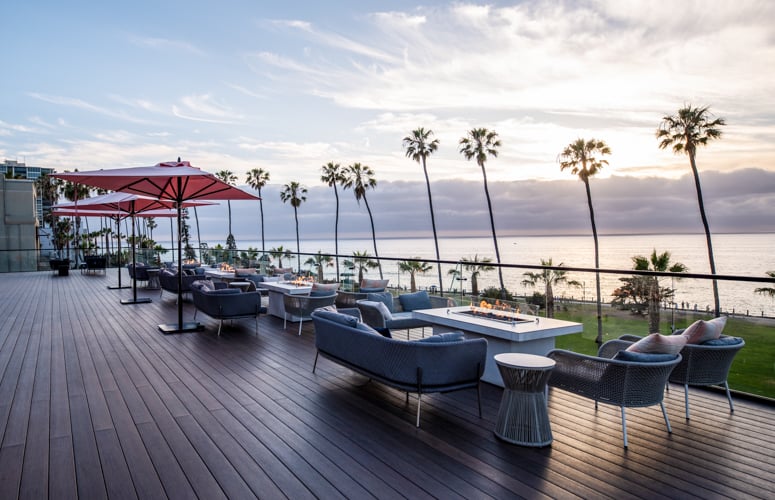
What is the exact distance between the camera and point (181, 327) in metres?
7.62

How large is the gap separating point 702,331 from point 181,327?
7.27 meters

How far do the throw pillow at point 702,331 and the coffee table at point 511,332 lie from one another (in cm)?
101

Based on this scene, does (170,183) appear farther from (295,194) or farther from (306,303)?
(295,194)

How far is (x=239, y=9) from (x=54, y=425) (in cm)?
1033

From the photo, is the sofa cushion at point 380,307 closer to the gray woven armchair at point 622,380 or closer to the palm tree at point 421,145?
the gray woven armchair at point 622,380

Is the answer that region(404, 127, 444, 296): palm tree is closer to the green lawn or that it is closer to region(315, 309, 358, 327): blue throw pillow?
the green lawn

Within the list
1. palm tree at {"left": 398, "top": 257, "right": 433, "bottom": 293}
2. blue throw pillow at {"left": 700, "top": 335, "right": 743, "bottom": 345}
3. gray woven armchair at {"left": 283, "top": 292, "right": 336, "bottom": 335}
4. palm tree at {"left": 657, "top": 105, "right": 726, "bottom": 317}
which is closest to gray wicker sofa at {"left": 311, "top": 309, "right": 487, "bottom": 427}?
blue throw pillow at {"left": 700, "top": 335, "right": 743, "bottom": 345}

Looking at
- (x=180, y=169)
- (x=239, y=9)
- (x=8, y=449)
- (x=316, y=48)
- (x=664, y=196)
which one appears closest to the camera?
(x=8, y=449)

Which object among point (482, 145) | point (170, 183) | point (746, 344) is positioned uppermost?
point (482, 145)

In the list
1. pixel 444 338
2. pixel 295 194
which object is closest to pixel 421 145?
pixel 295 194

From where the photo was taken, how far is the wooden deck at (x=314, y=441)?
8.73 feet

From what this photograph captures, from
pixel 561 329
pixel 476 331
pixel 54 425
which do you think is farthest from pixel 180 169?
pixel 561 329

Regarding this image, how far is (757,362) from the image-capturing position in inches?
156

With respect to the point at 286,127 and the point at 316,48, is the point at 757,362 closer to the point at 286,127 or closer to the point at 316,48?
the point at 316,48
